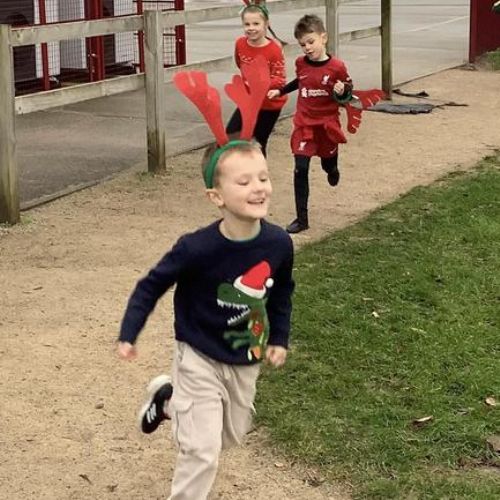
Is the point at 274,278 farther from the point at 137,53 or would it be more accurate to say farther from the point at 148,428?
the point at 137,53

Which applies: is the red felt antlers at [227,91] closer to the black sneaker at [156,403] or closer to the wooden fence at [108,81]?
the black sneaker at [156,403]

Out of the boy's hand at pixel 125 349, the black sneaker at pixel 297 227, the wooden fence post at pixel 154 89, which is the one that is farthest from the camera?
the wooden fence post at pixel 154 89

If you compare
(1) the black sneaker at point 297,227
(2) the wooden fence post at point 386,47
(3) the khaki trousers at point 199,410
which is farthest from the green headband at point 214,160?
(2) the wooden fence post at point 386,47

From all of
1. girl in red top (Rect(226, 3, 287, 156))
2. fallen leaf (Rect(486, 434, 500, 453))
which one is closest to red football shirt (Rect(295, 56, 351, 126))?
girl in red top (Rect(226, 3, 287, 156))

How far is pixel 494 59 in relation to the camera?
16.2 metres

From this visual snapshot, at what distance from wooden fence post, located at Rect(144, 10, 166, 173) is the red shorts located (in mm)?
1968

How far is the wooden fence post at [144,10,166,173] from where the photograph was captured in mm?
8648

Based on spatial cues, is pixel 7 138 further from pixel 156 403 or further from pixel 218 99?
pixel 218 99

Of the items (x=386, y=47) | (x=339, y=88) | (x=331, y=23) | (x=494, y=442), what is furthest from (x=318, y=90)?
(x=386, y=47)

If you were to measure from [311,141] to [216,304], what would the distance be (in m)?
3.90

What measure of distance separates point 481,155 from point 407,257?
11.5ft

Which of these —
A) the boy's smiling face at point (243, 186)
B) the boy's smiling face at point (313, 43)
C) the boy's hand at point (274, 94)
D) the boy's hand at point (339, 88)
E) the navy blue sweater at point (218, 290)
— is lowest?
the navy blue sweater at point (218, 290)

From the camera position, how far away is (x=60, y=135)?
10.7 m

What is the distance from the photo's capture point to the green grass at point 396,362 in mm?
3900
